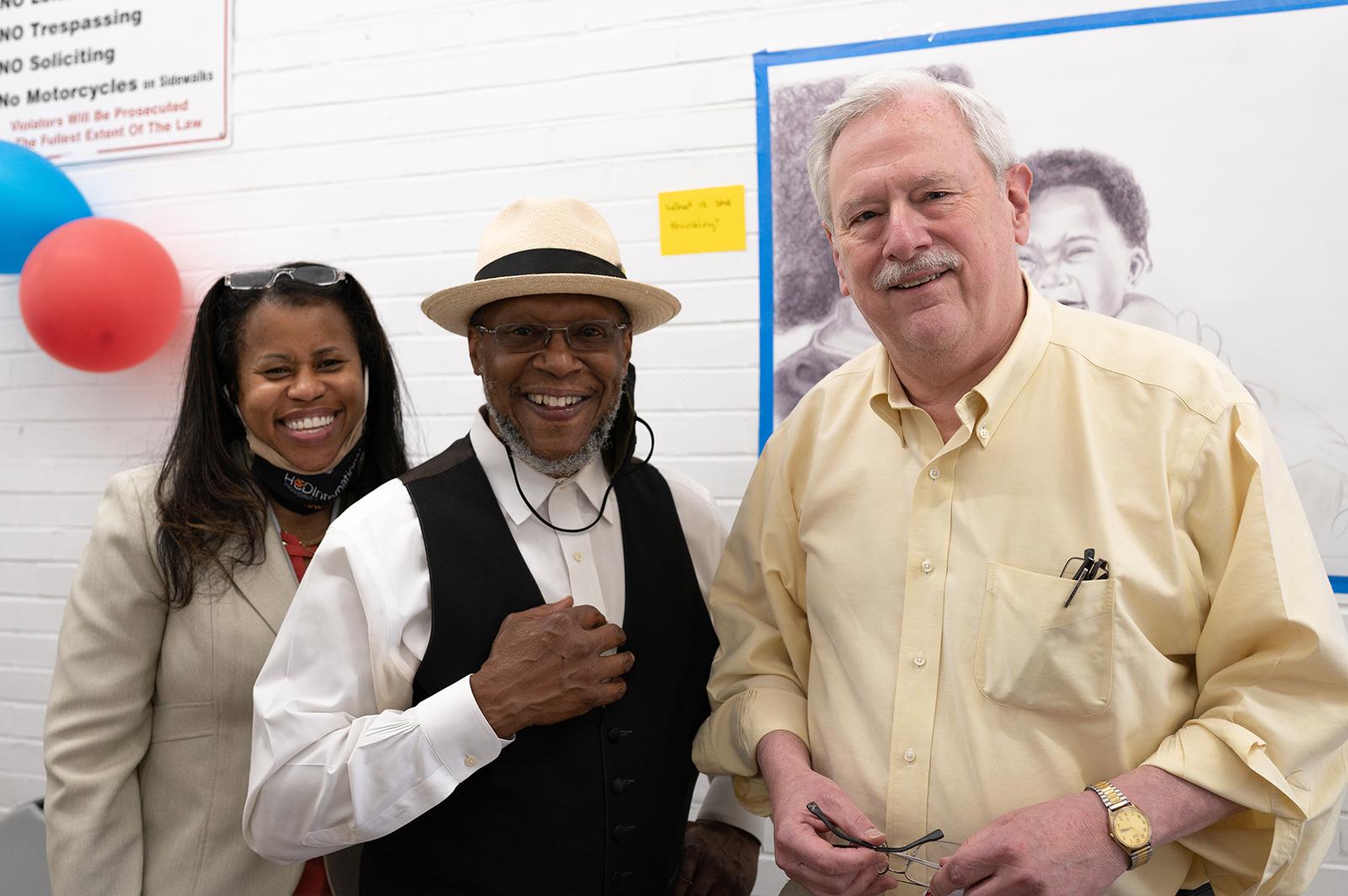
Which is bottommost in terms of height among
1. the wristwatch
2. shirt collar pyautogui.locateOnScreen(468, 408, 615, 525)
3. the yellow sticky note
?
the wristwatch

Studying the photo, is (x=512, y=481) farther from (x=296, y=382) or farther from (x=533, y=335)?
(x=296, y=382)

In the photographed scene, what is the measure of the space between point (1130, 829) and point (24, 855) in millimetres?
2517

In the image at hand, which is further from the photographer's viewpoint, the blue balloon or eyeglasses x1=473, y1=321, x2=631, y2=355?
the blue balloon

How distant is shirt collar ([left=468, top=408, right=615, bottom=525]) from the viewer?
163 centimetres

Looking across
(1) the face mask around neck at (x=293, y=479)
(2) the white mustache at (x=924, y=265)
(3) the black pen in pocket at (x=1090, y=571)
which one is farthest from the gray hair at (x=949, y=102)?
(1) the face mask around neck at (x=293, y=479)

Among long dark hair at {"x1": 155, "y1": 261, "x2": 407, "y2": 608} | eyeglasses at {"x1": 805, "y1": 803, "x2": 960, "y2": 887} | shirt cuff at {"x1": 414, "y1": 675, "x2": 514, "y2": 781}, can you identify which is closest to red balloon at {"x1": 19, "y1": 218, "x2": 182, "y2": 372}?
long dark hair at {"x1": 155, "y1": 261, "x2": 407, "y2": 608}

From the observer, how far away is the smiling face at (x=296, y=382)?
187 centimetres

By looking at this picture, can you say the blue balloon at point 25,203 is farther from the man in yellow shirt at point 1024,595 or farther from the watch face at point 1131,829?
the watch face at point 1131,829

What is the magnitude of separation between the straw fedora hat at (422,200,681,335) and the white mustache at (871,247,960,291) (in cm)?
43

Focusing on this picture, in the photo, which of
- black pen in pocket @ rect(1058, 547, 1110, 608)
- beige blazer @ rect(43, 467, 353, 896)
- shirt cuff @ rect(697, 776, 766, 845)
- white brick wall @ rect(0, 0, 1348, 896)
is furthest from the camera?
white brick wall @ rect(0, 0, 1348, 896)

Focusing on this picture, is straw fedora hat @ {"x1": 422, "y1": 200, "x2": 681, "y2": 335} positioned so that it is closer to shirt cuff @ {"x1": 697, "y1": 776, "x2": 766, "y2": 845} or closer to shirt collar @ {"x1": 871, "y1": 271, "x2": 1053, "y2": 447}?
shirt collar @ {"x1": 871, "y1": 271, "x2": 1053, "y2": 447}

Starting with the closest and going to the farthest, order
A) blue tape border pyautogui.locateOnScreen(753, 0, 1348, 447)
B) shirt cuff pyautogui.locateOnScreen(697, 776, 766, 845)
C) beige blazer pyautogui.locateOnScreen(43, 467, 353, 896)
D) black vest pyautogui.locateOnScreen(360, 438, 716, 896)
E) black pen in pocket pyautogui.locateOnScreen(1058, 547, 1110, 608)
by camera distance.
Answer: black pen in pocket pyautogui.locateOnScreen(1058, 547, 1110, 608), black vest pyautogui.locateOnScreen(360, 438, 716, 896), beige blazer pyautogui.locateOnScreen(43, 467, 353, 896), shirt cuff pyautogui.locateOnScreen(697, 776, 766, 845), blue tape border pyautogui.locateOnScreen(753, 0, 1348, 447)

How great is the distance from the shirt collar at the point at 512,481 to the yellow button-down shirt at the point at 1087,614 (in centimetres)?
46

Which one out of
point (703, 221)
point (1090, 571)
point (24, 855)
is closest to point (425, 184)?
point (703, 221)
